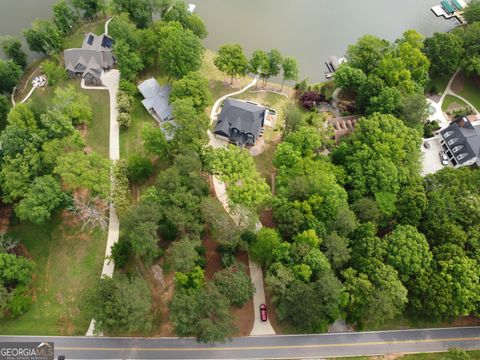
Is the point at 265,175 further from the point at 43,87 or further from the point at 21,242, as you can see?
the point at 43,87

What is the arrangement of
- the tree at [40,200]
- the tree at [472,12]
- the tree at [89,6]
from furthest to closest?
the tree at [472,12] < the tree at [89,6] < the tree at [40,200]

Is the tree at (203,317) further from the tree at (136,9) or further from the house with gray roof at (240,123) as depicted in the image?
the tree at (136,9)

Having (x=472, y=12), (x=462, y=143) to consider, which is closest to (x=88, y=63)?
(x=462, y=143)

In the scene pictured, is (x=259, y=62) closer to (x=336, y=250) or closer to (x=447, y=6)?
(x=336, y=250)

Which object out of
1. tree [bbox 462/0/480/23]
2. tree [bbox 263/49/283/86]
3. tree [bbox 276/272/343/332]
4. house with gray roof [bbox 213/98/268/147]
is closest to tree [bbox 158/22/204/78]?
house with gray roof [bbox 213/98/268/147]

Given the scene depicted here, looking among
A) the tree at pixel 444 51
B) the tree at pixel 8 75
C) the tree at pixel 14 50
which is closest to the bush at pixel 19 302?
the tree at pixel 8 75

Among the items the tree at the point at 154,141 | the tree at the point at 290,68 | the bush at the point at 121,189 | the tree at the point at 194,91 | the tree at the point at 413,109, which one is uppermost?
the tree at the point at 290,68

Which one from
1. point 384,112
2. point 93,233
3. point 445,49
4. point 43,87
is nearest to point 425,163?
point 384,112

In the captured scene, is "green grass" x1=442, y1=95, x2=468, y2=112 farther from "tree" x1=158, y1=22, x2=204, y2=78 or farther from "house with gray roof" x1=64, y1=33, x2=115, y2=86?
"house with gray roof" x1=64, y1=33, x2=115, y2=86
